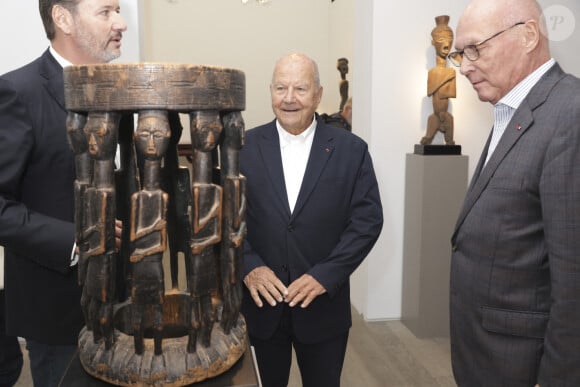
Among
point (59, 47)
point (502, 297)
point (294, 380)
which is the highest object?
point (59, 47)

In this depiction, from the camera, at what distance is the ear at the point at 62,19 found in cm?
150

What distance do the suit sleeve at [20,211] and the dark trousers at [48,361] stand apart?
34cm

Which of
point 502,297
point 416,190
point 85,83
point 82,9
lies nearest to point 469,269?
point 502,297

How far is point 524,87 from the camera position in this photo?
4.87ft

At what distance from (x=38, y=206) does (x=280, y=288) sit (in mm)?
817

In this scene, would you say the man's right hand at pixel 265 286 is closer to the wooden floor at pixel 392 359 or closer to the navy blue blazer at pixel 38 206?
the navy blue blazer at pixel 38 206

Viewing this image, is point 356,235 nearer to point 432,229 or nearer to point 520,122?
point 520,122

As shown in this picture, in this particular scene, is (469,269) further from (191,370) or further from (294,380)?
(294,380)

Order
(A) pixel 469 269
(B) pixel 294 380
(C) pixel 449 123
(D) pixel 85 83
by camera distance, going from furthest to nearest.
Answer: (C) pixel 449 123, (B) pixel 294 380, (A) pixel 469 269, (D) pixel 85 83

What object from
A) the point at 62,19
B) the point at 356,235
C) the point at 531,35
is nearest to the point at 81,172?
the point at 62,19

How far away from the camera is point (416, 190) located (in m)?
3.64

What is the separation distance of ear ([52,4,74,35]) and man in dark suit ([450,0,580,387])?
120cm

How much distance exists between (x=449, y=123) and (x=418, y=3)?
0.90 m

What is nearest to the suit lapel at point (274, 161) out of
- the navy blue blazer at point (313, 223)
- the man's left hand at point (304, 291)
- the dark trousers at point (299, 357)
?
the navy blue blazer at point (313, 223)
